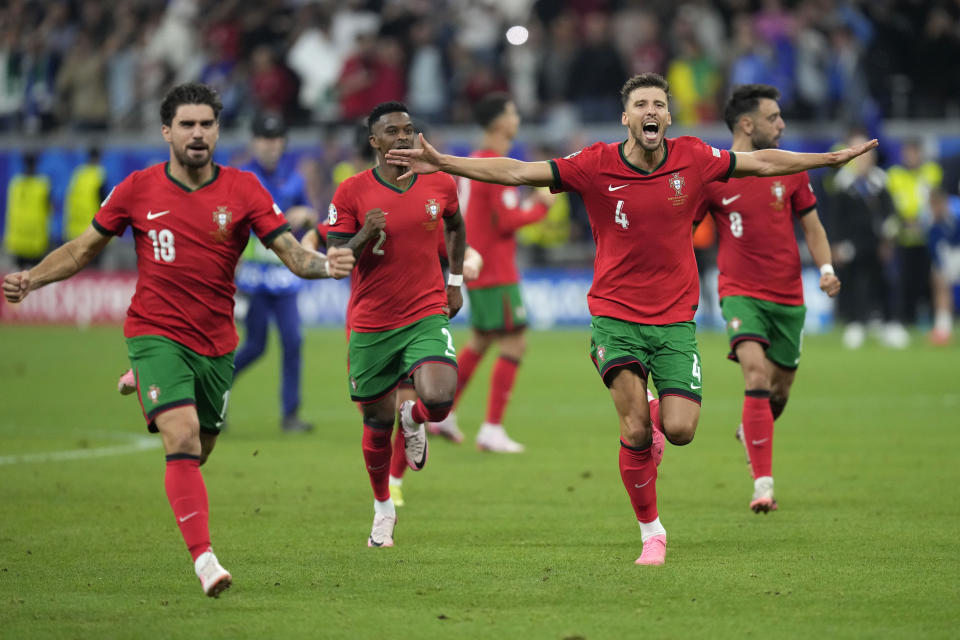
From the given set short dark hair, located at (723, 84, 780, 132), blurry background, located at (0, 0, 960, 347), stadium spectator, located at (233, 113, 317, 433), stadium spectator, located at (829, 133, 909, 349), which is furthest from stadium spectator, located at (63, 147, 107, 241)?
short dark hair, located at (723, 84, 780, 132)

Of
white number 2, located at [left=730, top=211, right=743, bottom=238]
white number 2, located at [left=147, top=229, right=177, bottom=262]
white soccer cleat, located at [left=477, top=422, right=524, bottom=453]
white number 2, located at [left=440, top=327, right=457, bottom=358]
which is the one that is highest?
white number 2, located at [left=147, top=229, right=177, bottom=262]

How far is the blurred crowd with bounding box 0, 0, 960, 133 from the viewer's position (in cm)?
2491

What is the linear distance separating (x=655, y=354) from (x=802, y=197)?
8.07 feet

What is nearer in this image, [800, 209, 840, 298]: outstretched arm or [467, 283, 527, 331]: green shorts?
[800, 209, 840, 298]: outstretched arm

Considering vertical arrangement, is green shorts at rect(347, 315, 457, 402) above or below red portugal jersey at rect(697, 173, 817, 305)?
below

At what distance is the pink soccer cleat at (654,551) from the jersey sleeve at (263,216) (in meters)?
2.53

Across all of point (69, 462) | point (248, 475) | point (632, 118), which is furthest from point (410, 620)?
point (69, 462)

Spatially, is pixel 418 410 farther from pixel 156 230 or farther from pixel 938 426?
pixel 938 426

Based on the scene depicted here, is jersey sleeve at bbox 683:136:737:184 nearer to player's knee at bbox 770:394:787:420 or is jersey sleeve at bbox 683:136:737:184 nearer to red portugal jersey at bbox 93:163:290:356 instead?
red portugal jersey at bbox 93:163:290:356

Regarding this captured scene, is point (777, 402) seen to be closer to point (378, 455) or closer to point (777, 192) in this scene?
point (777, 192)

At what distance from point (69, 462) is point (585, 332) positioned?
48.1ft

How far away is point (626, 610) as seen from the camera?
6551 mm

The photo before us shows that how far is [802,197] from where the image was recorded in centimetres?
973

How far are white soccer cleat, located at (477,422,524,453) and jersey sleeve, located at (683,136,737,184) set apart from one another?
5.16m
